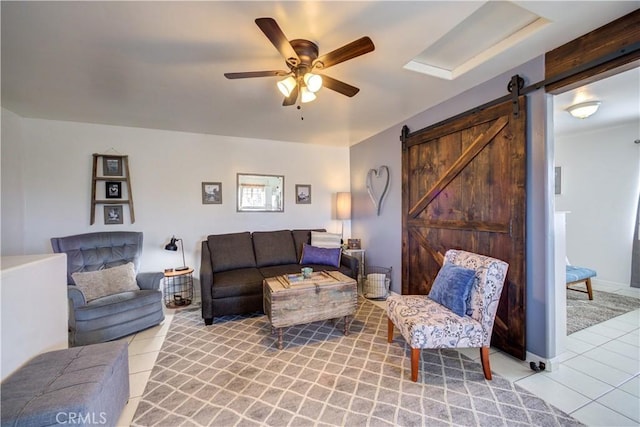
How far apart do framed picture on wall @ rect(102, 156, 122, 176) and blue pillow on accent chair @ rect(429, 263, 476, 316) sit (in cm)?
428

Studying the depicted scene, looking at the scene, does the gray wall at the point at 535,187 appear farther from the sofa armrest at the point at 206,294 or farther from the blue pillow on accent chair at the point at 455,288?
the sofa armrest at the point at 206,294

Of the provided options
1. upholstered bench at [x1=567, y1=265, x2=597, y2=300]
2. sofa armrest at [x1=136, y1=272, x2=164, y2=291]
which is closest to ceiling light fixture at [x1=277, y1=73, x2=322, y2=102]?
sofa armrest at [x1=136, y1=272, x2=164, y2=291]

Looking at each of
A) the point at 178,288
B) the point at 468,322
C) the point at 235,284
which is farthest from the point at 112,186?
the point at 468,322

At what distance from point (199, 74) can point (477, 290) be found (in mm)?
2982

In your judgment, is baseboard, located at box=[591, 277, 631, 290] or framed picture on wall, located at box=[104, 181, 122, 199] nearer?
framed picture on wall, located at box=[104, 181, 122, 199]

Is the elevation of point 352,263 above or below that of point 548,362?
above

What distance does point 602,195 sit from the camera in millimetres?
4152

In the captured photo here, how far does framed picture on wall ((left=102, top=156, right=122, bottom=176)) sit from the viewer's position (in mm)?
3654

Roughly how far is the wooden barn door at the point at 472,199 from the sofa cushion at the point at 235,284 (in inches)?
77.0

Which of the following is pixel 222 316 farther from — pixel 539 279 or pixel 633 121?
pixel 633 121

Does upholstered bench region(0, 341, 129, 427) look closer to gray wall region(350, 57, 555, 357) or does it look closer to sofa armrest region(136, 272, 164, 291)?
sofa armrest region(136, 272, 164, 291)

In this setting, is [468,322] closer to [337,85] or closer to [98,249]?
[337,85]

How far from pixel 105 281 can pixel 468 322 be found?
3511 millimetres

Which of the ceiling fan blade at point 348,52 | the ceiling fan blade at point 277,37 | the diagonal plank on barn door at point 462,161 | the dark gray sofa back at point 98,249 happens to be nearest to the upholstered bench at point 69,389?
the dark gray sofa back at point 98,249
